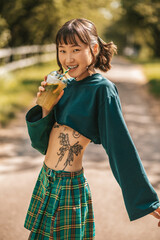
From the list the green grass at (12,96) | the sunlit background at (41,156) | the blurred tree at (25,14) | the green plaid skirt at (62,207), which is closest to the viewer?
the green plaid skirt at (62,207)

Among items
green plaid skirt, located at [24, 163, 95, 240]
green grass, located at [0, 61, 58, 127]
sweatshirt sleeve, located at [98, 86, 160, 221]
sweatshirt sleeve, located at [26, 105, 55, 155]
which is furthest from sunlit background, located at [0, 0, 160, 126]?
sweatshirt sleeve, located at [98, 86, 160, 221]

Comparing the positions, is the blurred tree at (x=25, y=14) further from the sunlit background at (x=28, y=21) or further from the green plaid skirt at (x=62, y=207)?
the green plaid skirt at (x=62, y=207)

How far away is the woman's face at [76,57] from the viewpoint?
179 cm

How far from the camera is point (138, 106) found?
895cm

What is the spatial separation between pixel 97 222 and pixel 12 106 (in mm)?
4797

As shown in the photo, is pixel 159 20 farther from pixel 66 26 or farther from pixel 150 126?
pixel 66 26

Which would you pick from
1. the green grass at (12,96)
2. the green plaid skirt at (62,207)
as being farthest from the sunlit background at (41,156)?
the green plaid skirt at (62,207)

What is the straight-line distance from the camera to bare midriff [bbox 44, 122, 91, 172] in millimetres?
1933

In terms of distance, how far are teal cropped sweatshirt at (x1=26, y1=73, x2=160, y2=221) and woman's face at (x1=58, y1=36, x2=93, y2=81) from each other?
7cm

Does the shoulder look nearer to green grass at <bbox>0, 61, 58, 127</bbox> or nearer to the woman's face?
the woman's face

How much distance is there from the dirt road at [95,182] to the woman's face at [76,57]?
5.40 ft

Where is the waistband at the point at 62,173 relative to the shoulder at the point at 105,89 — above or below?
below

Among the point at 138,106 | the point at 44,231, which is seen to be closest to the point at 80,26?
the point at 44,231

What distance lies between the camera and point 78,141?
6.35ft
